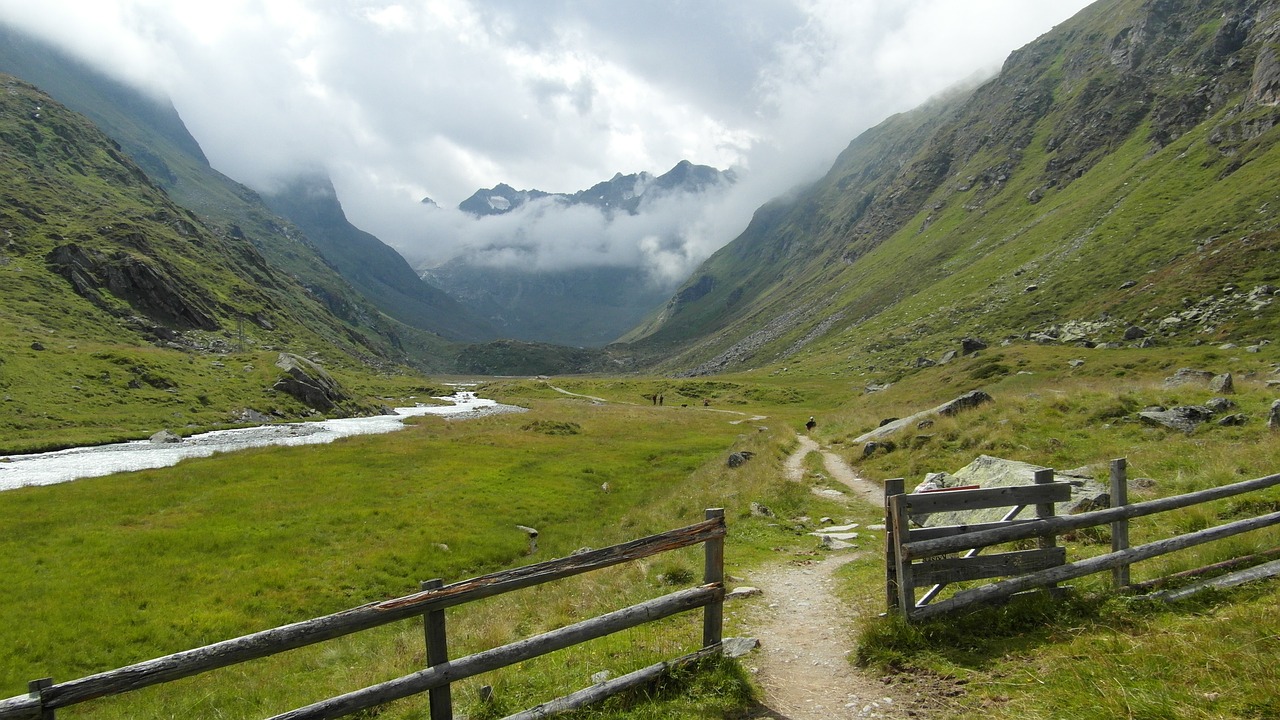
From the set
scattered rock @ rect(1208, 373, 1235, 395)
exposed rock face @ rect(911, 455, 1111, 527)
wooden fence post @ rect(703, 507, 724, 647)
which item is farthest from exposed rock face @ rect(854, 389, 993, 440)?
wooden fence post @ rect(703, 507, 724, 647)

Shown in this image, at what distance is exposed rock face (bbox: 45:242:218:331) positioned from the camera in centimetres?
13212

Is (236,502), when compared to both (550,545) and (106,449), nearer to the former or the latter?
(550,545)

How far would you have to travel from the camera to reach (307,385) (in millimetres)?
94438

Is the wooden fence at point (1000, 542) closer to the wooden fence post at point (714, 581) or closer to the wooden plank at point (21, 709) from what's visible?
the wooden fence post at point (714, 581)

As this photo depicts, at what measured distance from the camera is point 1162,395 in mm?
25828

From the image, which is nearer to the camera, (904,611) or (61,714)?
(904,611)

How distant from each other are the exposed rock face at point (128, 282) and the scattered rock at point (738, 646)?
6745 inches

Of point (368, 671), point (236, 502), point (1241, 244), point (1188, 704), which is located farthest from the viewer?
point (1241, 244)

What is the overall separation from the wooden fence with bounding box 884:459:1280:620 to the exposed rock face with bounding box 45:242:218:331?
17371 centimetres

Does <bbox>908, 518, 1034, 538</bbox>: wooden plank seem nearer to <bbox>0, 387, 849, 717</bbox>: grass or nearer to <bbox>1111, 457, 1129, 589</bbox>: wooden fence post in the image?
<bbox>1111, 457, 1129, 589</bbox>: wooden fence post

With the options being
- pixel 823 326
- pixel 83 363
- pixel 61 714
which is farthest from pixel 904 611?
pixel 823 326

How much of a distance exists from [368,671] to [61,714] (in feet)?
31.3

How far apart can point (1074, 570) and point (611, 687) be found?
27.3 ft

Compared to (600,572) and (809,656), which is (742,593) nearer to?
(809,656)
